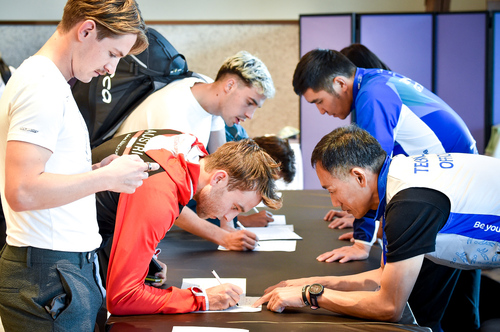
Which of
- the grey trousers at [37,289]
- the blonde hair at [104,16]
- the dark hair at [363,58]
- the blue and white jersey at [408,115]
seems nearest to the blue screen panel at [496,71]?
the dark hair at [363,58]

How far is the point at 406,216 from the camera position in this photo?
1.36 meters

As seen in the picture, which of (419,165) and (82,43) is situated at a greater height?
(82,43)

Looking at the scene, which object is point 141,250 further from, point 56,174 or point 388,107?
point 388,107

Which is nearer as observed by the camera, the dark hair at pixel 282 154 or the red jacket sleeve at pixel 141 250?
the red jacket sleeve at pixel 141 250

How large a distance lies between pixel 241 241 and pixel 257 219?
55cm

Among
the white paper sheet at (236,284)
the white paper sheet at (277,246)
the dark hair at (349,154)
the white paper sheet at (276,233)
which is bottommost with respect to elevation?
the white paper sheet at (276,233)

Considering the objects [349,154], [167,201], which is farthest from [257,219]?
[167,201]

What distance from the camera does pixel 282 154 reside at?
2854mm

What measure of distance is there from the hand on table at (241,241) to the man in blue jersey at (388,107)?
44 centimetres

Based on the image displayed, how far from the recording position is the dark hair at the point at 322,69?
236cm

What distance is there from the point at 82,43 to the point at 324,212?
1.98 meters

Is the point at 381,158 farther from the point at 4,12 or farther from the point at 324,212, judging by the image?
the point at 4,12

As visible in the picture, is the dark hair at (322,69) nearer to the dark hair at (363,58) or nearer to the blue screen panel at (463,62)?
the dark hair at (363,58)

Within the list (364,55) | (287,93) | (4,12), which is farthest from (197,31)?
(364,55)
